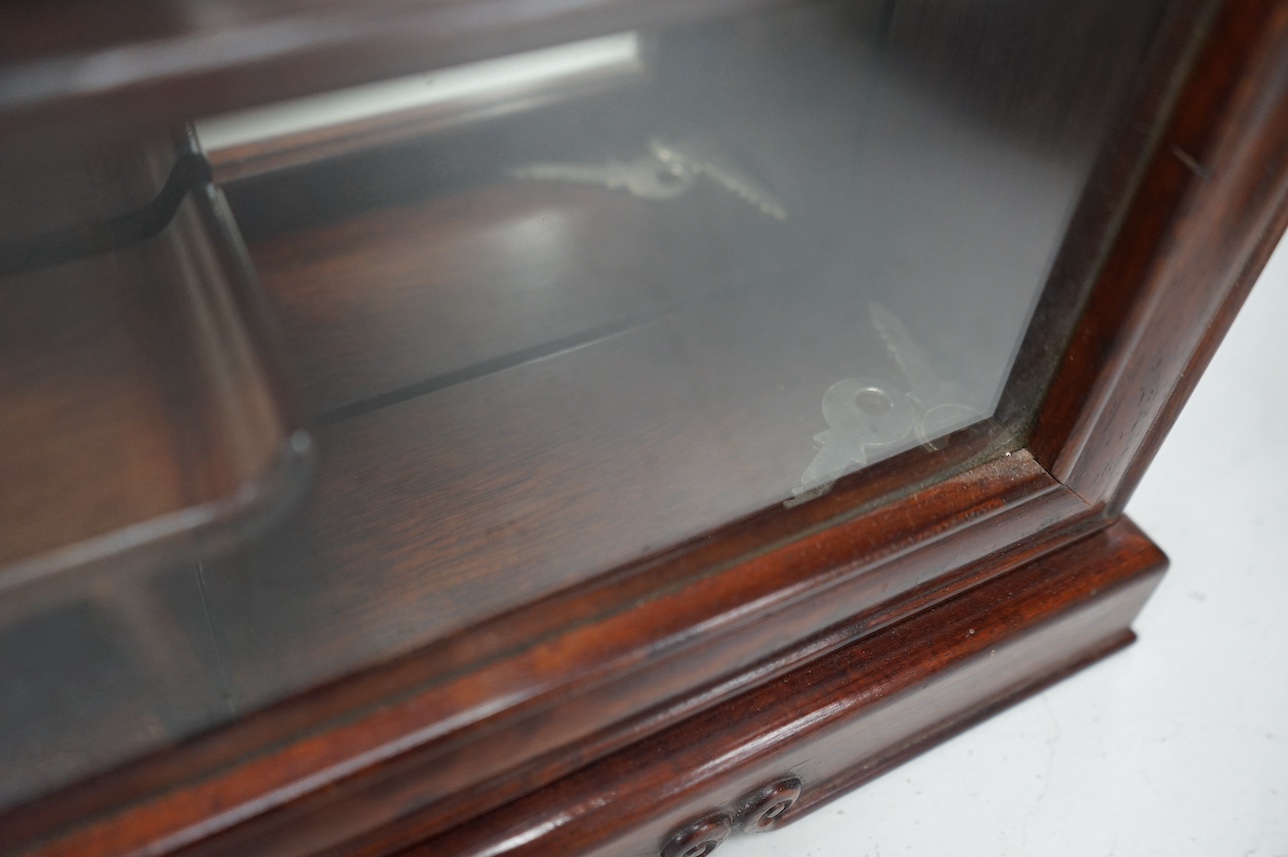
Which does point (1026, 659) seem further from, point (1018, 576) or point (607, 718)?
point (607, 718)

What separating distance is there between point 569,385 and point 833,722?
258mm

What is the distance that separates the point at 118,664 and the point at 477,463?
0.62 ft

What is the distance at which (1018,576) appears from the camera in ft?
2.27

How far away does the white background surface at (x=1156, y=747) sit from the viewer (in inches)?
28.5

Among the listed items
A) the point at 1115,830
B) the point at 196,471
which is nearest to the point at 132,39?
the point at 196,471

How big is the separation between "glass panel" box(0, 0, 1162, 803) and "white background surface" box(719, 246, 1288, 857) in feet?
0.95

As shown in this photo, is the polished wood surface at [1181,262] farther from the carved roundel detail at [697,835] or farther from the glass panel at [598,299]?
the carved roundel detail at [697,835]

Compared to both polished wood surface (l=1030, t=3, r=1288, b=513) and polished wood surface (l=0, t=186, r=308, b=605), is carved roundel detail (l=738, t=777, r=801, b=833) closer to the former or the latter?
polished wood surface (l=1030, t=3, r=1288, b=513)

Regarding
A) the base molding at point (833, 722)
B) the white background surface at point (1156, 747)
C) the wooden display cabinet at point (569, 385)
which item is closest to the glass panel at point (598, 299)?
the wooden display cabinet at point (569, 385)

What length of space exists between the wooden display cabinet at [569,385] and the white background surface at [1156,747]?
0.18 ft

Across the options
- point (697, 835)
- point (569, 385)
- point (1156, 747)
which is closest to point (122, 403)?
point (569, 385)

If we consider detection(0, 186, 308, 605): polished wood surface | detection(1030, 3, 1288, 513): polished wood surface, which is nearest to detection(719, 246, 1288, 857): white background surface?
detection(1030, 3, 1288, 513): polished wood surface

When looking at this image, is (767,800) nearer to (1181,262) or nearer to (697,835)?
(697,835)

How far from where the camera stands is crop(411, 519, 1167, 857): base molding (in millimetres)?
590
